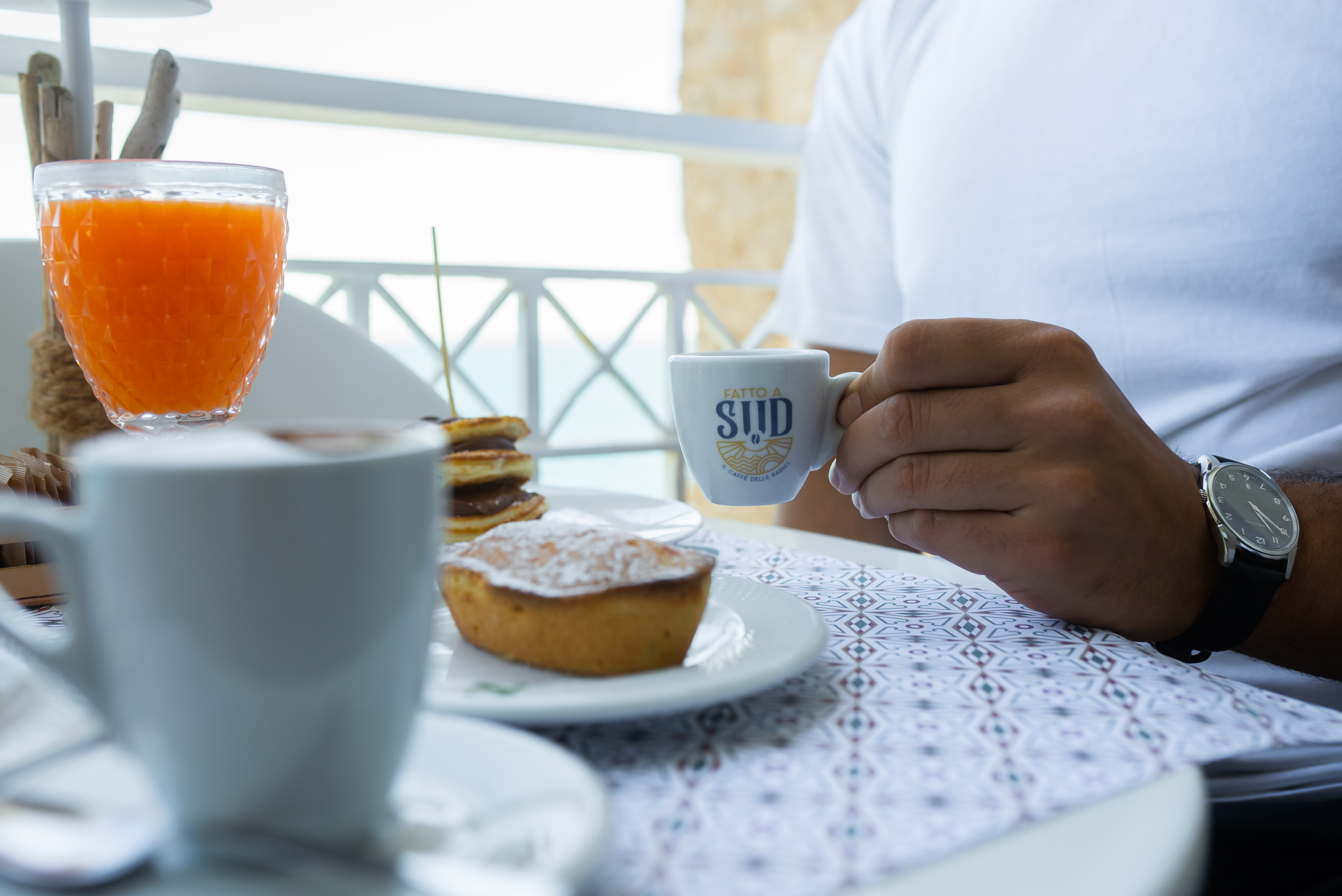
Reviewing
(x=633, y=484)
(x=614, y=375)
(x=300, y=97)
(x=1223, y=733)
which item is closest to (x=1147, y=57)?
(x=1223, y=733)

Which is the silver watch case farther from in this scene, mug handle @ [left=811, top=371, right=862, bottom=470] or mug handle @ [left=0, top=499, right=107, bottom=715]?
mug handle @ [left=0, top=499, right=107, bottom=715]

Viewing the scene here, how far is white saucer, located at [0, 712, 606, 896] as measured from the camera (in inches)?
11.1

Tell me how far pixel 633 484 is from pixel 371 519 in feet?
25.5

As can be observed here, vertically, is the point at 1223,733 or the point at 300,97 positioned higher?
the point at 300,97

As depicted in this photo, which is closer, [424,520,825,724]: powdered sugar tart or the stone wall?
[424,520,825,724]: powdered sugar tart

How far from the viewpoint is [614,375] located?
115 inches

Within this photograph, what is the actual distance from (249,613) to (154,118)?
0.80 metres

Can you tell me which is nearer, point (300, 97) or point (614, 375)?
point (300, 97)

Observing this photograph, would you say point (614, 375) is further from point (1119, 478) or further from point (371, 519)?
point (371, 519)

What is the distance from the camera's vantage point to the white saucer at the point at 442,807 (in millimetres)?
282

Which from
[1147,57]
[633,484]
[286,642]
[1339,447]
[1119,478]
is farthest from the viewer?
[633,484]

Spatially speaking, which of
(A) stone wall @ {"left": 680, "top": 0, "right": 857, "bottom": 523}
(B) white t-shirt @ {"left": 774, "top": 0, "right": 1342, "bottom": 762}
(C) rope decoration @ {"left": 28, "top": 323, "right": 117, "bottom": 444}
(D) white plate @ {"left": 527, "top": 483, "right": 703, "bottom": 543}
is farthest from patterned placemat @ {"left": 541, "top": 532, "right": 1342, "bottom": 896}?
(A) stone wall @ {"left": 680, "top": 0, "right": 857, "bottom": 523}

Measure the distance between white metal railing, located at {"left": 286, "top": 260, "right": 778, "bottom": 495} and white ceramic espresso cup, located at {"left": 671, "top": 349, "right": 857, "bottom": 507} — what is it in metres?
1.21

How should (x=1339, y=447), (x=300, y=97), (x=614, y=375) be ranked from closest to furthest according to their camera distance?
1. (x=1339, y=447)
2. (x=300, y=97)
3. (x=614, y=375)
